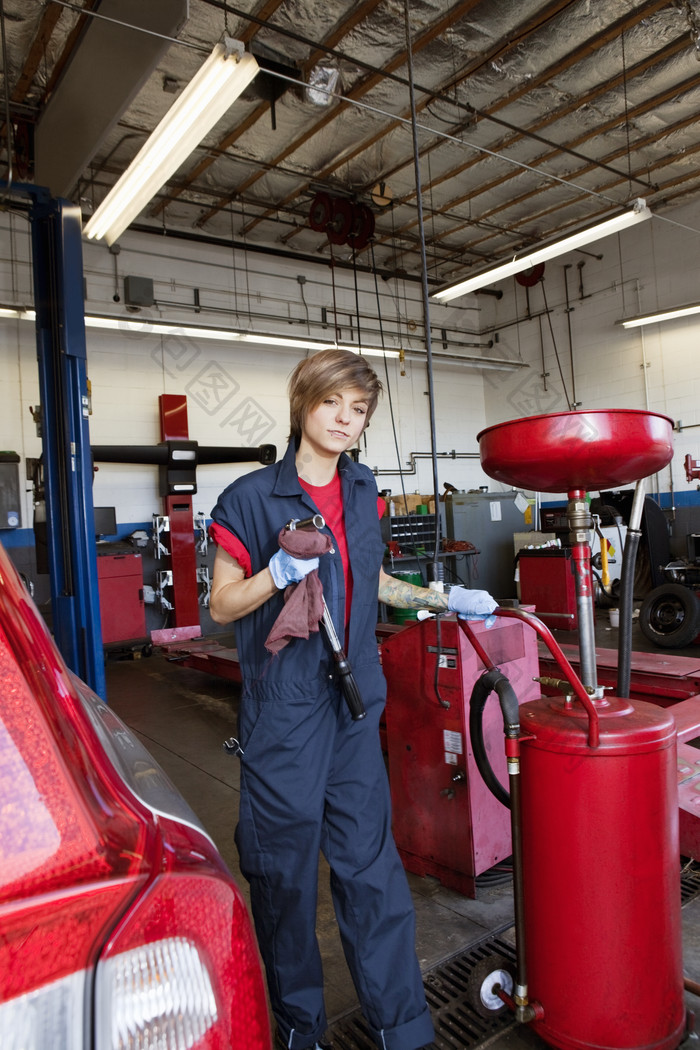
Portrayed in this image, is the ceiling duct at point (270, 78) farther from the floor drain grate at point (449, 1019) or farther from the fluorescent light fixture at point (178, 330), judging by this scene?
the floor drain grate at point (449, 1019)

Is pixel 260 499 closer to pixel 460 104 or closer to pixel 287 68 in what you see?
pixel 287 68

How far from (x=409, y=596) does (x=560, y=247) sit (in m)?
5.59

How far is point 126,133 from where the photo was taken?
6398mm

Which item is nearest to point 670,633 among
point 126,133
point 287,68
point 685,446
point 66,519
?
point 685,446

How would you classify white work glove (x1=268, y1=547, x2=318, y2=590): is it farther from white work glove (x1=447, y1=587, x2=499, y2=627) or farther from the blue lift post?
the blue lift post

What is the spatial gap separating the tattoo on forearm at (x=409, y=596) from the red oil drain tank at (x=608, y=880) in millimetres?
444

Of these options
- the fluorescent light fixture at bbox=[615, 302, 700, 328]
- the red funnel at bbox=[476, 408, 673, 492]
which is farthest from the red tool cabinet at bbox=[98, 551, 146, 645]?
the fluorescent light fixture at bbox=[615, 302, 700, 328]

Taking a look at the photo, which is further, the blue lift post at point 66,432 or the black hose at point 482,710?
the blue lift post at point 66,432

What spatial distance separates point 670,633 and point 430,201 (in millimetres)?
5958

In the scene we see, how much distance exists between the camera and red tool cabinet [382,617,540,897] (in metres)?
2.23

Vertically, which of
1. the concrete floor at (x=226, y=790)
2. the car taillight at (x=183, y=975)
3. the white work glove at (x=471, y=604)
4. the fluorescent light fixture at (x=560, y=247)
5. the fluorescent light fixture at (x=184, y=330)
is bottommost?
the concrete floor at (x=226, y=790)

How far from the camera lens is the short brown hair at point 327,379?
1.54 m

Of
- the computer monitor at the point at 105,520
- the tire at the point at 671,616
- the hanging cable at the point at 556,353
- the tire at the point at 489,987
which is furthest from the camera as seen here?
the hanging cable at the point at 556,353

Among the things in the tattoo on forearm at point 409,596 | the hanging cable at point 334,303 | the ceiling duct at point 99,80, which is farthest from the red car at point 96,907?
the hanging cable at point 334,303
